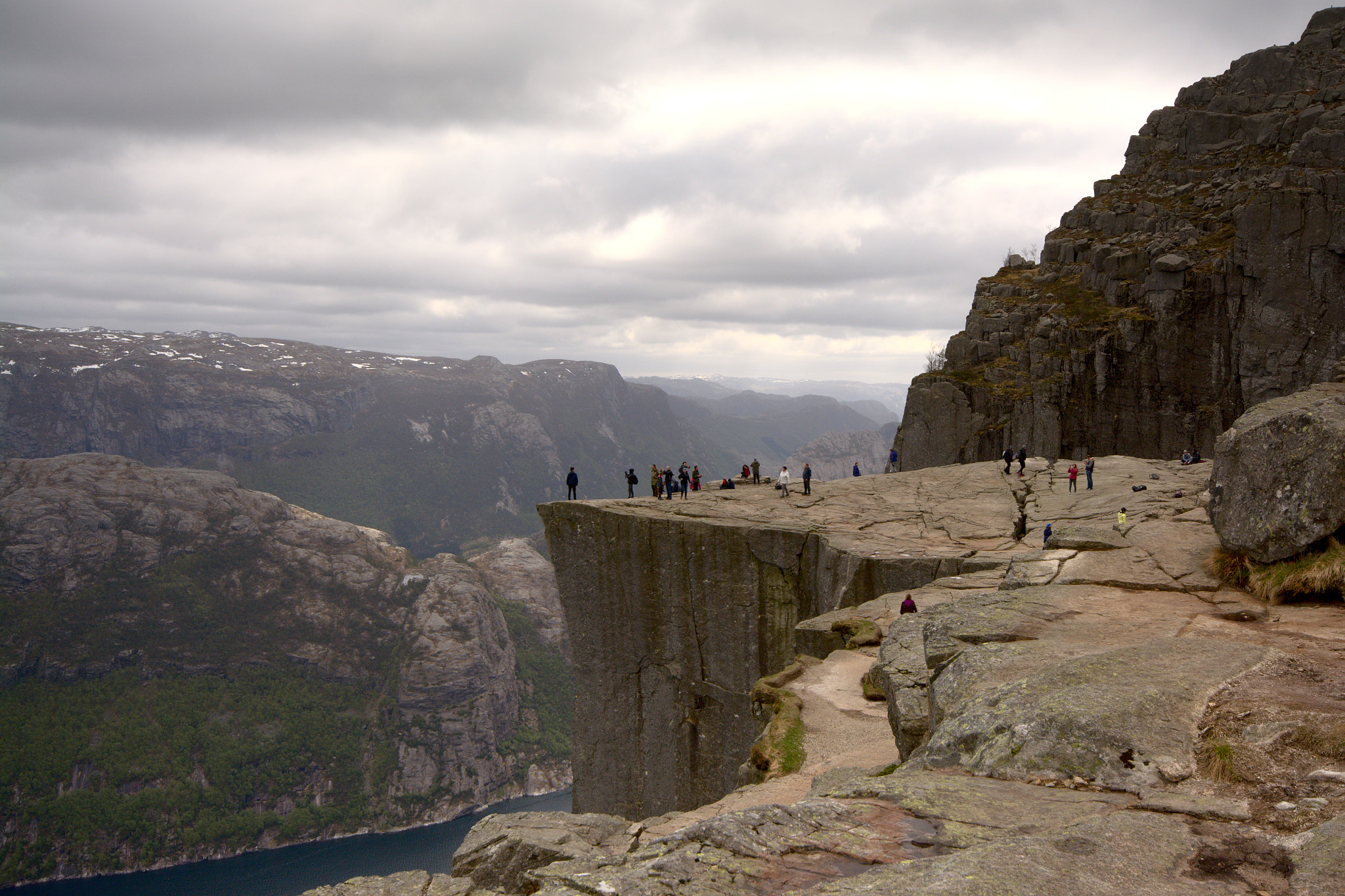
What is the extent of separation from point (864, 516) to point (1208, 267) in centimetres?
3530

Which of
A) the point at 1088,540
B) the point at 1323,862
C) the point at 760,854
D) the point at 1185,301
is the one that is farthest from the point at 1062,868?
the point at 1185,301

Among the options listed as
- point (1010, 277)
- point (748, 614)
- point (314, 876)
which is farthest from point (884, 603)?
point (314, 876)

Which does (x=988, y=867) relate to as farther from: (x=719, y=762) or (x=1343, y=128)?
(x=1343, y=128)

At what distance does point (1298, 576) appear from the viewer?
1572 centimetres

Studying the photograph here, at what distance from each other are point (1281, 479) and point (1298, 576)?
206cm

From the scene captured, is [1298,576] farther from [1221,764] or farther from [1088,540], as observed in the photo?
[1221,764]

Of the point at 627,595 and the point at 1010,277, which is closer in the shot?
the point at 627,595

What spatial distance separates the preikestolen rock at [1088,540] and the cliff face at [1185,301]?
1337 inches

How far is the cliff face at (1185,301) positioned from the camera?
51.2 metres

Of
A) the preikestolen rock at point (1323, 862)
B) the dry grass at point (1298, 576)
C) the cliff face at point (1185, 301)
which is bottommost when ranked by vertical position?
the preikestolen rock at point (1323, 862)

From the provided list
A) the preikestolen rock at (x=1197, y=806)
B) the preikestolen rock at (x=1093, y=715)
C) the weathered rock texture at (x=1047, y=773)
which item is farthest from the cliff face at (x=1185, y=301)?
the preikestolen rock at (x=1197, y=806)

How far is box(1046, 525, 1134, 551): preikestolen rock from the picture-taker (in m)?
22.1

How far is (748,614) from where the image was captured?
112 feet

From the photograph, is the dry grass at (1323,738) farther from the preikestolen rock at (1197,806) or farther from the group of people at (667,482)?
the group of people at (667,482)
